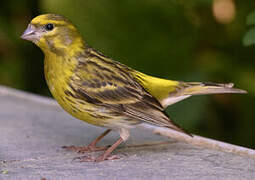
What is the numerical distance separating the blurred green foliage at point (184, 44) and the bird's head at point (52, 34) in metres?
2.29

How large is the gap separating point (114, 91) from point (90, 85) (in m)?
Result: 0.23

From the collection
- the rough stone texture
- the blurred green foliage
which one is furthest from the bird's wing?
the blurred green foliage

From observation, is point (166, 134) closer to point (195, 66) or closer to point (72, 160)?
point (72, 160)

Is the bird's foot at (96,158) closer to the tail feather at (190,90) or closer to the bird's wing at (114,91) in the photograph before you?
the bird's wing at (114,91)

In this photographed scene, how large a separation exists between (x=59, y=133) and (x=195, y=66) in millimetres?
2376

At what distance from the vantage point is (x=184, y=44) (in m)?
6.81

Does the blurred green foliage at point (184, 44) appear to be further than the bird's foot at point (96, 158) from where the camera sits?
Yes

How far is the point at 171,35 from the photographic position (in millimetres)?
7020

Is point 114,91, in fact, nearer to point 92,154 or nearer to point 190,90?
point 92,154

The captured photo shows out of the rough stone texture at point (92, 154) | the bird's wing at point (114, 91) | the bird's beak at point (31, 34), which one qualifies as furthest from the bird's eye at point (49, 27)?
the rough stone texture at point (92, 154)

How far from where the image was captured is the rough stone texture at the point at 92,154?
371cm

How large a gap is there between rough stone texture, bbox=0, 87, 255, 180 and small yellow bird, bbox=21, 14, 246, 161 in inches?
9.9

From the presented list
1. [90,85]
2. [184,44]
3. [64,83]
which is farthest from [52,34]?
[184,44]

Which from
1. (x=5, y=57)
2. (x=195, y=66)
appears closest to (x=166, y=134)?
(x=195, y=66)
